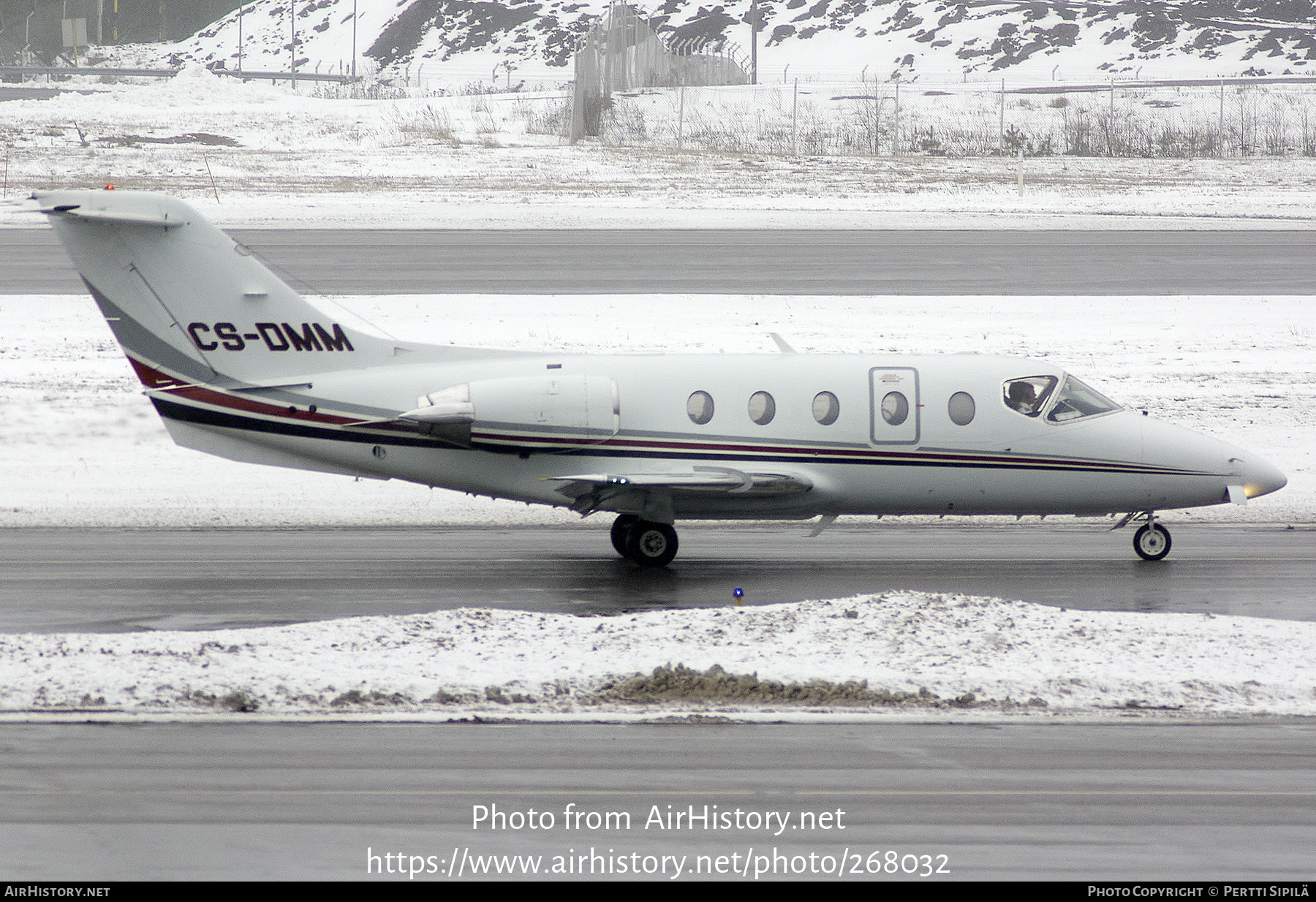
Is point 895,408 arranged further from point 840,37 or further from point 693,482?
point 840,37

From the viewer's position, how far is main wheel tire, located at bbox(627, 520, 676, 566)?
638 inches

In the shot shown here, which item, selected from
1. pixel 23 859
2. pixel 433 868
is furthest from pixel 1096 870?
pixel 23 859

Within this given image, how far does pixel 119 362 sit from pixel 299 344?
10944 millimetres

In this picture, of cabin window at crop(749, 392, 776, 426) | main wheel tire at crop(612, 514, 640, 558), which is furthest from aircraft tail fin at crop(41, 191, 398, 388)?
cabin window at crop(749, 392, 776, 426)

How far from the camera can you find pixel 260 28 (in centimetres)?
13025

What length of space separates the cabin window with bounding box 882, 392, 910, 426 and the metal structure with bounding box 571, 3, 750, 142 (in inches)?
1583

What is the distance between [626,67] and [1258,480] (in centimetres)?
5815

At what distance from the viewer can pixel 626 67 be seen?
7062 centimetres

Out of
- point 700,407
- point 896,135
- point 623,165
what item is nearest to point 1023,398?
point 700,407

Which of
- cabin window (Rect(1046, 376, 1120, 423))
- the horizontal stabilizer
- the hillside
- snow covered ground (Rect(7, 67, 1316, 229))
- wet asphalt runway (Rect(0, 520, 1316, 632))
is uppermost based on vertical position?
the hillside

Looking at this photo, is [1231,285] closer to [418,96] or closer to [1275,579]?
[1275,579]

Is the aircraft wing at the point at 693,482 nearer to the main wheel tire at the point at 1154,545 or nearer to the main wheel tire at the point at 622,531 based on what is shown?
the main wheel tire at the point at 622,531

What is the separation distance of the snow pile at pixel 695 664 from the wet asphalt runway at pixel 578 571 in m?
1.79

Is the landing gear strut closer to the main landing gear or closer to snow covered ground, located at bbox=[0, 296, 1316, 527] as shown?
snow covered ground, located at bbox=[0, 296, 1316, 527]
